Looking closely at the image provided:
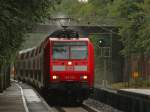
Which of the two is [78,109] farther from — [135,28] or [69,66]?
[135,28]

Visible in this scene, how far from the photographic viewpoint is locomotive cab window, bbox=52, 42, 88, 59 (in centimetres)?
3453

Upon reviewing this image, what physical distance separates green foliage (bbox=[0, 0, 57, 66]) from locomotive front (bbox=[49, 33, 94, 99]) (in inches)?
337

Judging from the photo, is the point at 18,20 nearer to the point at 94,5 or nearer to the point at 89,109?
the point at 89,109

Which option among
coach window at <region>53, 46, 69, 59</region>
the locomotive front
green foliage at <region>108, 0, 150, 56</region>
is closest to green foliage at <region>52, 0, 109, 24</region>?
green foliage at <region>108, 0, 150, 56</region>

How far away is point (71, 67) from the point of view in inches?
1350

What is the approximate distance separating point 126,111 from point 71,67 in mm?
6094

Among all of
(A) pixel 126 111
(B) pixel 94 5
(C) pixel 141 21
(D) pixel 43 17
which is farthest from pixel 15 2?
(B) pixel 94 5

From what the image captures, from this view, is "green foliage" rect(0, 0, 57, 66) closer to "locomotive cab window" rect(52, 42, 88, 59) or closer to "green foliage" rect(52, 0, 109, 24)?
"locomotive cab window" rect(52, 42, 88, 59)

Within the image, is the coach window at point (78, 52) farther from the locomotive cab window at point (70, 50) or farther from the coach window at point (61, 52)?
the coach window at point (61, 52)

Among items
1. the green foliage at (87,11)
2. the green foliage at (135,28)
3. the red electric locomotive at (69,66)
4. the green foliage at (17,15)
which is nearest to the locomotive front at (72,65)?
the red electric locomotive at (69,66)

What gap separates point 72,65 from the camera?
34344mm

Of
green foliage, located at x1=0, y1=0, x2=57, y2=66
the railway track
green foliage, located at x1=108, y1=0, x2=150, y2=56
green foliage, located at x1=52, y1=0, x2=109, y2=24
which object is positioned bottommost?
the railway track

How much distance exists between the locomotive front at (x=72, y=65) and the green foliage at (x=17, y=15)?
8551mm

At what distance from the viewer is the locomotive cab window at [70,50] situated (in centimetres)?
3453
